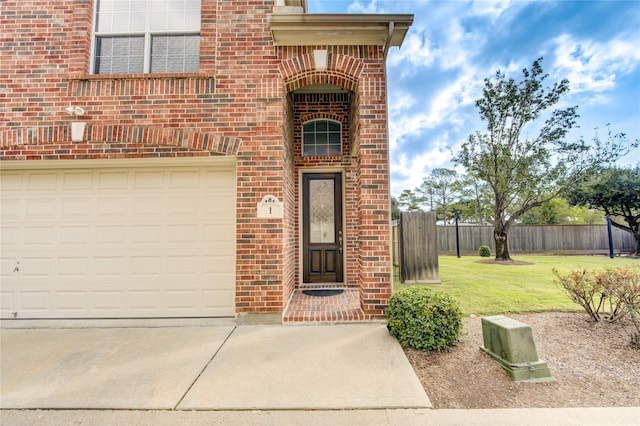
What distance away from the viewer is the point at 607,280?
3354 mm

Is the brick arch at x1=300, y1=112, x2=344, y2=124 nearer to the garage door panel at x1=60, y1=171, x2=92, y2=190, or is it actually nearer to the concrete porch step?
the concrete porch step

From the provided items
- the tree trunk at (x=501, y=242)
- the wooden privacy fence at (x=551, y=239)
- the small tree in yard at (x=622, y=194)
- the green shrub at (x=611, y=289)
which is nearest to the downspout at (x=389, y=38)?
the green shrub at (x=611, y=289)

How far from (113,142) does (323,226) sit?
393 cm

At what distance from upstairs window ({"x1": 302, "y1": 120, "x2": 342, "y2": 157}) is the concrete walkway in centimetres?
360

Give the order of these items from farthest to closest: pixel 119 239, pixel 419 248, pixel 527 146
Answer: pixel 527 146, pixel 419 248, pixel 119 239

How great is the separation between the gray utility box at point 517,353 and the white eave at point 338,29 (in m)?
4.10

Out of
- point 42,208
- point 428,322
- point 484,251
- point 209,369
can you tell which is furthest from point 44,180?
point 484,251

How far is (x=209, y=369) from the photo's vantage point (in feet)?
8.68

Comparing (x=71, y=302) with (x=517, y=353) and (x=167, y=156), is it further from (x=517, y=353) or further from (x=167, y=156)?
(x=517, y=353)

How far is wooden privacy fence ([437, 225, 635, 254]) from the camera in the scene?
43.7ft

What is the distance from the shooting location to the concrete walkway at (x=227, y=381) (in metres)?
1.98

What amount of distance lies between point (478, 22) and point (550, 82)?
356cm

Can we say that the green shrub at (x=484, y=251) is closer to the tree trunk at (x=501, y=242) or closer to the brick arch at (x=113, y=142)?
the tree trunk at (x=501, y=242)

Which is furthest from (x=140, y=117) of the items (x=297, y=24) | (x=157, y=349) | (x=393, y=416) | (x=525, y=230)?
(x=525, y=230)
